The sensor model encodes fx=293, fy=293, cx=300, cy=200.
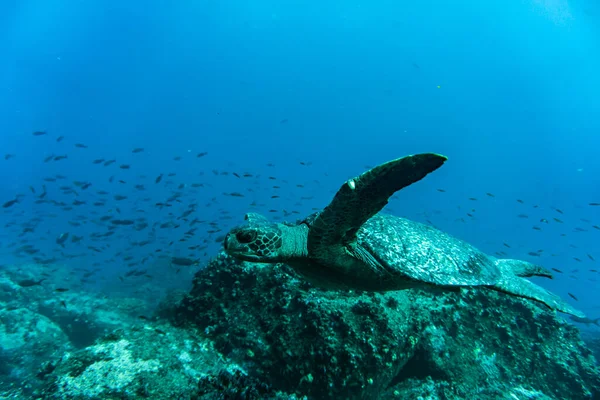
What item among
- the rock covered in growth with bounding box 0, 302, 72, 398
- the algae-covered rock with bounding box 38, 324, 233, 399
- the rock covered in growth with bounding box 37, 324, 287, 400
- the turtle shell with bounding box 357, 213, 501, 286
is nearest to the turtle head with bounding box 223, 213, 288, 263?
the turtle shell with bounding box 357, 213, 501, 286

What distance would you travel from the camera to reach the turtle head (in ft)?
11.4

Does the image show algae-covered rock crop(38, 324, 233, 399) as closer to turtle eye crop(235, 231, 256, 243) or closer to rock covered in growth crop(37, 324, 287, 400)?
rock covered in growth crop(37, 324, 287, 400)

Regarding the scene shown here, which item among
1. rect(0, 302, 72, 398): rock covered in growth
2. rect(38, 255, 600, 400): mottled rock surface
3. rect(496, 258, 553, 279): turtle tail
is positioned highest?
rect(496, 258, 553, 279): turtle tail

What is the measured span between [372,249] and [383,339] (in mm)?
1793

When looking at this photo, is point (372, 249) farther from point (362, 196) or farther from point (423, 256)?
point (362, 196)

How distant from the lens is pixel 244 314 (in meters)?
5.35

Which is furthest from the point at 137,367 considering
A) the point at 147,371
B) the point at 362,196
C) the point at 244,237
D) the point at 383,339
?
the point at 362,196

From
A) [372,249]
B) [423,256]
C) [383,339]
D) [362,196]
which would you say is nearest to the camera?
[362,196]

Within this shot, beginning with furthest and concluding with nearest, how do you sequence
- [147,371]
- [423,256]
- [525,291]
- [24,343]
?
[24,343]
[525,291]
[147,371]
[423,256]

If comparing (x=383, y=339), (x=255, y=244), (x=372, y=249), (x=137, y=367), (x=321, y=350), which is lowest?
(x=137, y=367)

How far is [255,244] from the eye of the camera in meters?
3.54

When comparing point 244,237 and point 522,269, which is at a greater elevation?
point 522,269

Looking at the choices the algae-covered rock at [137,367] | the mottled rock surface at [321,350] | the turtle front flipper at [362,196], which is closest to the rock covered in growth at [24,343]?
the mottled rock surface at [321,350]

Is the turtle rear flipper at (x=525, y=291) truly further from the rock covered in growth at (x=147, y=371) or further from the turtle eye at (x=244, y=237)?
the rock covered in growth at (x=147, y=371)
